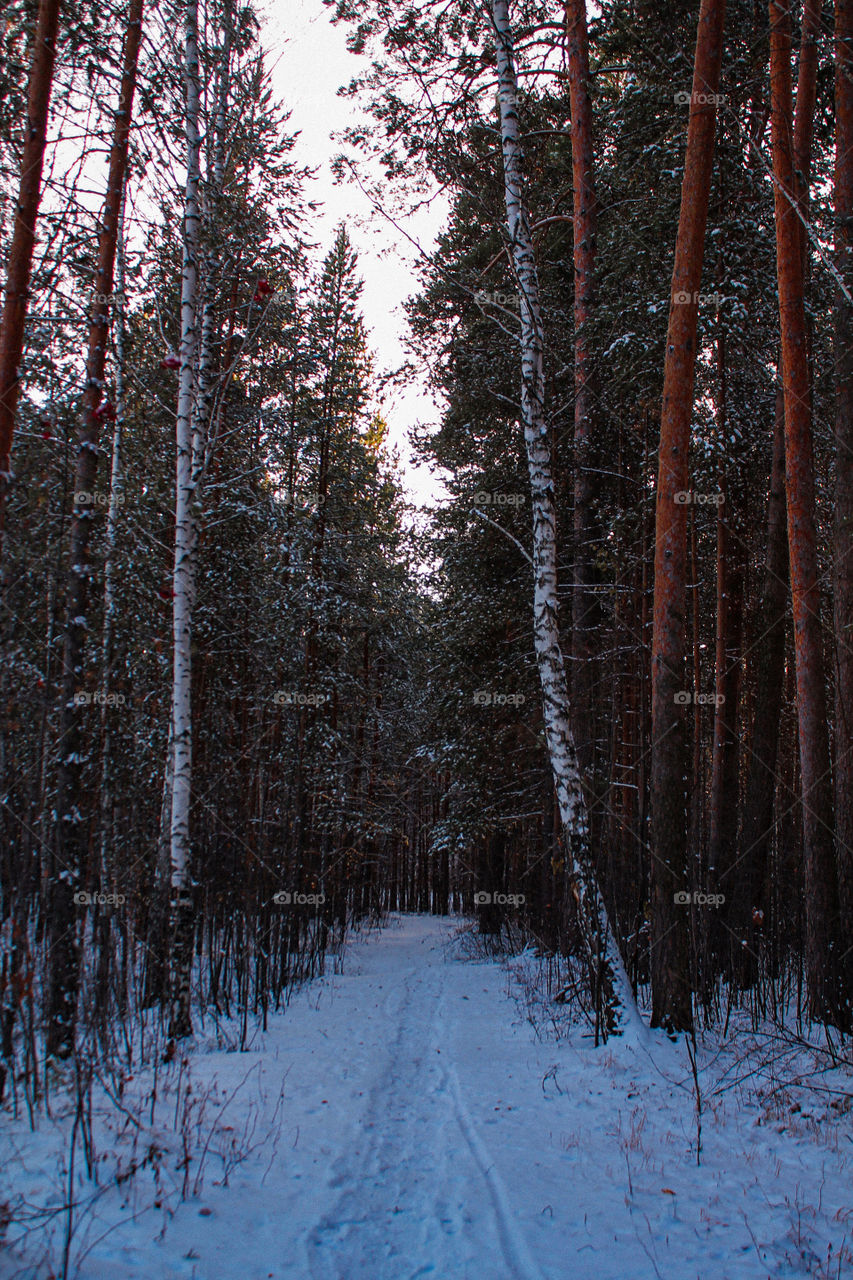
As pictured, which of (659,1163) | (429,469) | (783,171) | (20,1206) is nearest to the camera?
(20,1206)

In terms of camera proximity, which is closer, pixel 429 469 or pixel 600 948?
pixel 600 948

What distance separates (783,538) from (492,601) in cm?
476

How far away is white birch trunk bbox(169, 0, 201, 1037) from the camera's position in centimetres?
706

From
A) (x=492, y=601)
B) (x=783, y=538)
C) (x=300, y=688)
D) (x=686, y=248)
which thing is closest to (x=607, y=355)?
(x=686, y=248)

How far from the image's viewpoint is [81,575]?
701 centimetres

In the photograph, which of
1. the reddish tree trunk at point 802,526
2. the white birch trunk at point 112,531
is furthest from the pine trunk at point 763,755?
the white birch trunk at point 112,531

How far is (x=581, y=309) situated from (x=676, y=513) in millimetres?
4984

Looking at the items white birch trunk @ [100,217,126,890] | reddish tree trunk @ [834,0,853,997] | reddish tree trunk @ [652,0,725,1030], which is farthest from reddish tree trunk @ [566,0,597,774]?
white birch trunk @ [100,217,126,890]

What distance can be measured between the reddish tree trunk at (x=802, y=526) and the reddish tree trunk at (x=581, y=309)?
2.81 m

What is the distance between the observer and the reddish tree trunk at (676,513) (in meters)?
7.27

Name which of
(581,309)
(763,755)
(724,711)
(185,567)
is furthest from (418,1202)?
(581,309)

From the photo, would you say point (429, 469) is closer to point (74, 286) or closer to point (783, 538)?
point (783, 538)

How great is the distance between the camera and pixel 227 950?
8320 mm

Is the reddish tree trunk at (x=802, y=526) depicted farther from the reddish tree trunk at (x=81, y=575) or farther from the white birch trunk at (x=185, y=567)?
the reddish tree trunk at (x=81, y=575)
